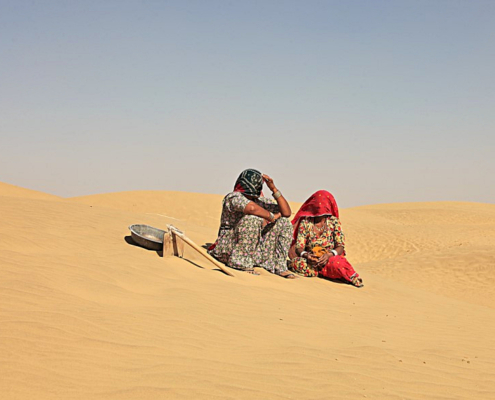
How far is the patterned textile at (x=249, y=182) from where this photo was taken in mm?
8180

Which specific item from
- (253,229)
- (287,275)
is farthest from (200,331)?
(287,275)

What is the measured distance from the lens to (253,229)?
8.09 metres

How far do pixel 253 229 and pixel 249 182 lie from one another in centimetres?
75

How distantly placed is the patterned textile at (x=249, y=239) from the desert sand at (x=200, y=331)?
1.17ft

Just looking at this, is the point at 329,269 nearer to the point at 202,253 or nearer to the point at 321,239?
the point at 321,239

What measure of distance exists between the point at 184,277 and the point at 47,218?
4.35 m

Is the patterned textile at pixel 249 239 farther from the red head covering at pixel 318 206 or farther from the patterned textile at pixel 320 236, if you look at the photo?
the red head covering at pixel 318 206

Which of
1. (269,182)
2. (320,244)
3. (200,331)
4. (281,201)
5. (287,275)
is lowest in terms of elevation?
(200,331)

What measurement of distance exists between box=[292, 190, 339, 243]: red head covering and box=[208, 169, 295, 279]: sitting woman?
0.94m

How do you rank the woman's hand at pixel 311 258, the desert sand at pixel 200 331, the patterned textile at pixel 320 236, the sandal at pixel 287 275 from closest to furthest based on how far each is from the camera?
the desert sand at pixel 200 331 < the sandal at pixel 287 275 < the woman's hand at pixel 311 258 < the patterned textile at pixel 320 236

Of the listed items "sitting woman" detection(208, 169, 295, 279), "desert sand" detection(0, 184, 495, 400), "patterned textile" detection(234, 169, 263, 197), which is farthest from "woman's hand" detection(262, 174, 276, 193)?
"desert sand" detection(0, 184, 495, 400)

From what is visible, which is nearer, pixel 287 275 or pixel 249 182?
pixel 249 182

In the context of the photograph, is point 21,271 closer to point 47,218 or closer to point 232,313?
point 232,313

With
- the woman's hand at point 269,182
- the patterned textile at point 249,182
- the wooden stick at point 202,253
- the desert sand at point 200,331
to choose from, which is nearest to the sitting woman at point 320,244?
the desert sand at point 200,331
